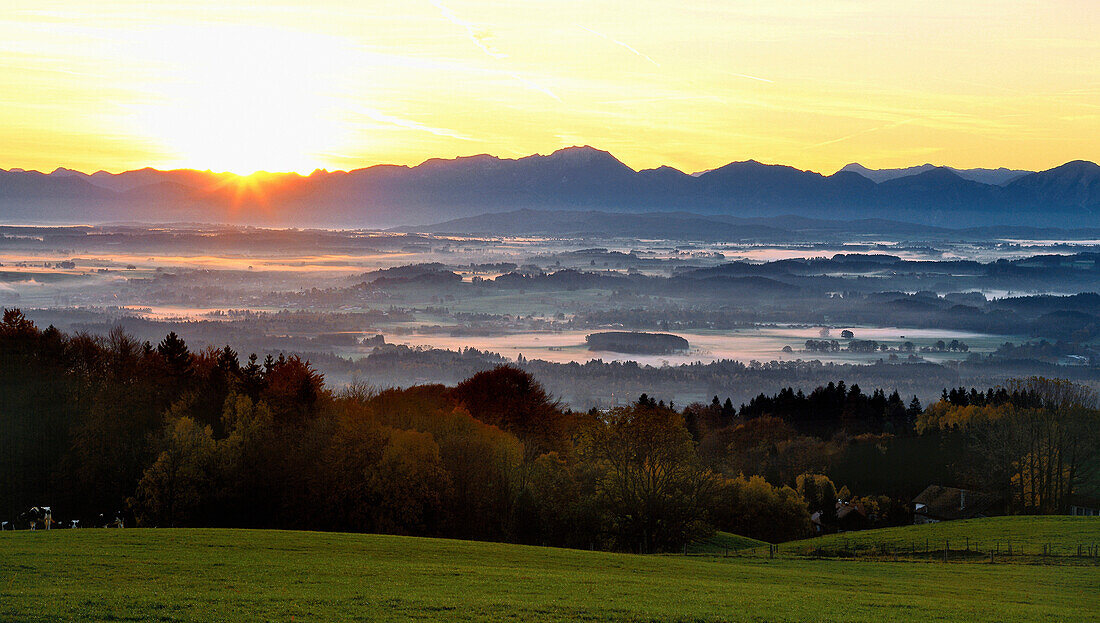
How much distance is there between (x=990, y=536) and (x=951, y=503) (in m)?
35.6

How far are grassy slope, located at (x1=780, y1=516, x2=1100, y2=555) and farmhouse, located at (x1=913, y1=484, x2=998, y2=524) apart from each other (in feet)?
78.6

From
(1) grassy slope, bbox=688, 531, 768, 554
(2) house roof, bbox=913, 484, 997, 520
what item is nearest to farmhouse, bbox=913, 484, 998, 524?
(2) house roof, bbox=913, 484, 997, 520

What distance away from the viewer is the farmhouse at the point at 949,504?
72.1 m

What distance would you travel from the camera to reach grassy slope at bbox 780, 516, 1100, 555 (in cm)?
3981

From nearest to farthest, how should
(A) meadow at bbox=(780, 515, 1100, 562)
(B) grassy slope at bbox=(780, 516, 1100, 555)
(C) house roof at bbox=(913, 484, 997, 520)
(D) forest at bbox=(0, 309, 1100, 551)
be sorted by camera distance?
(A) meadow at bbox=(780, 515, 1100, 562) → (B) grassy slope at bbox=(780, 516, 1100, 555) → (D) forest at bbox=(0, 309, 1100, 551) → (C) house roof at bbox=(913, 484, 997, 520)


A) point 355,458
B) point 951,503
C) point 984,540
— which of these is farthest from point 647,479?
point 951,503

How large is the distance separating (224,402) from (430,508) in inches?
623

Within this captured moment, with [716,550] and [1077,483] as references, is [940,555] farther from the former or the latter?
[1077,483]

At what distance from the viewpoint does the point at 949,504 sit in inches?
3007

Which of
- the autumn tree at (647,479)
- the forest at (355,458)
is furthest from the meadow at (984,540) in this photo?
the forest at (355,458)

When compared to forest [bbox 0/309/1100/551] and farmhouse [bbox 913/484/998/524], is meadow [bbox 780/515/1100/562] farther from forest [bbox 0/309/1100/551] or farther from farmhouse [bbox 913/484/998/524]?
farmhouse [bbox 913/484/998/524]

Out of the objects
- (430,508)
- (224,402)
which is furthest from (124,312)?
(430,508)

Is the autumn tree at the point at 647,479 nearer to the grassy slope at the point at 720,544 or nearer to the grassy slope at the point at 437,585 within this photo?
the grassy slope at the point at 720,544

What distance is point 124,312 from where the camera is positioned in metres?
198
